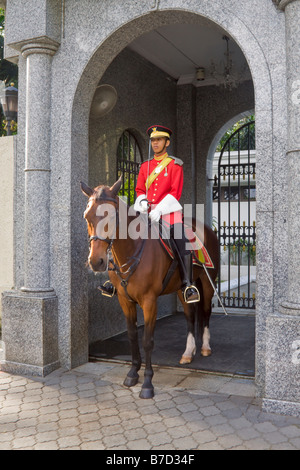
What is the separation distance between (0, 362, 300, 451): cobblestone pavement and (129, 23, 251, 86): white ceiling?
5.04 m

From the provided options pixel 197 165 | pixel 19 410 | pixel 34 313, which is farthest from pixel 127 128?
pixel 19 410

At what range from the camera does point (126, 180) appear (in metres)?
7.86

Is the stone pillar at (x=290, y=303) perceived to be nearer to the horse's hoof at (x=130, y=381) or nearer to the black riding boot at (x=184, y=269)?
the black riding boot at (x=184, y=269)

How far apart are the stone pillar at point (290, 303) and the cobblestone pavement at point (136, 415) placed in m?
0.21

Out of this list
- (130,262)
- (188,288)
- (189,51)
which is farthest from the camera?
(189,51)

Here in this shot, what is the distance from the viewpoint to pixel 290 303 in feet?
13.2

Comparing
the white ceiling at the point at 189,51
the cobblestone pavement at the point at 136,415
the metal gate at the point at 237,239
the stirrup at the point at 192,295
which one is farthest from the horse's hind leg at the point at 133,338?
the white ceiling at the point at 189,51

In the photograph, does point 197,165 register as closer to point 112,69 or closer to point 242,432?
point 112,69

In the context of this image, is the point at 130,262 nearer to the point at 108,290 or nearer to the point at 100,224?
the point at 108,290

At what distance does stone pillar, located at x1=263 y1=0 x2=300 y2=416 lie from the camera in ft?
12.8

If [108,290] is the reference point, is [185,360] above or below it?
below

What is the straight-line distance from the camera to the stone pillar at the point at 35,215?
17.5 feet

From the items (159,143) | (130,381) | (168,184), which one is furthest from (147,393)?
(159,143)

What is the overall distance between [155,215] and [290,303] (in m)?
1.62
